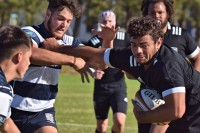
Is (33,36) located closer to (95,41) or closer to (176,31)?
(176,31)

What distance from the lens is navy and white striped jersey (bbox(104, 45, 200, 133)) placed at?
20.6ft

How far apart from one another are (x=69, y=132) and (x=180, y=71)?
5552 mm

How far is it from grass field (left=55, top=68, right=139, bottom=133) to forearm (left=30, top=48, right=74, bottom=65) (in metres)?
5.25

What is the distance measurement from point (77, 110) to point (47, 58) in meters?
9.22

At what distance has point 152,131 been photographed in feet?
24.5

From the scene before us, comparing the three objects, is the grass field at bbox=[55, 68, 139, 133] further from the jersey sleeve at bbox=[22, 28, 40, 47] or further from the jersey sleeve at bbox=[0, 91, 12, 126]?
the jersey sleeve at bbox=[0, 91, 12, 126]

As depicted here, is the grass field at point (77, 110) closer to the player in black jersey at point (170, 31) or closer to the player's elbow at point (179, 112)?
the player in black jersey at point (170, 31)

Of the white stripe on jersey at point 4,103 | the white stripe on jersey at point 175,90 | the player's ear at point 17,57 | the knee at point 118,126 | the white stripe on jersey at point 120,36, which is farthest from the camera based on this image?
the white stripe on jersey at point 120,36

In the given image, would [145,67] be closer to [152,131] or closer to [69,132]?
[152,131]

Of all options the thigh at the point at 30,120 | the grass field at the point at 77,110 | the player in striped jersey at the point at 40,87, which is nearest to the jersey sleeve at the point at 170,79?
the player in striped jersey at the point at 40,87

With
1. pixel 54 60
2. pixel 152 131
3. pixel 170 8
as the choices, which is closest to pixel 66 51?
pixel 54 60

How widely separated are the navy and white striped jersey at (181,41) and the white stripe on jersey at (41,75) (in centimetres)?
201

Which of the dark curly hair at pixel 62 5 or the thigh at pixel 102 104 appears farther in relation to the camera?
the thigh at pixel 102 104

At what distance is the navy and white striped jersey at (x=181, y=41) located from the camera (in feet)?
28.3
